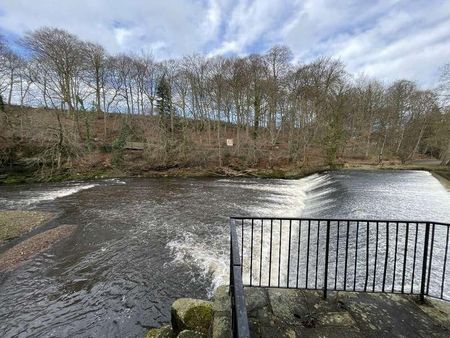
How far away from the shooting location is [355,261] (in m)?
4.83

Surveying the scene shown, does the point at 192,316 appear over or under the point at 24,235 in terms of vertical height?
over

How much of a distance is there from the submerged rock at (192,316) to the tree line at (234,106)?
23.6 m

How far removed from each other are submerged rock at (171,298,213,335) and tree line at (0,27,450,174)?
23.6 m

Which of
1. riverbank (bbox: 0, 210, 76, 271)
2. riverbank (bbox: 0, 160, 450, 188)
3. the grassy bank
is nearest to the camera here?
riverbank (bbox: 0, 210, 76, 271)

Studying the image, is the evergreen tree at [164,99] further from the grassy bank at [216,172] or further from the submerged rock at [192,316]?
the submerged rock at [192,316]

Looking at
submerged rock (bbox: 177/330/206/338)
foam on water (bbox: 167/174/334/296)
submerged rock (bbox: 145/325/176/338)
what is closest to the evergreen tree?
foam on water (bbox: 167/174/334/296)

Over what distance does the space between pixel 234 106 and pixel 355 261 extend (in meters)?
32.4

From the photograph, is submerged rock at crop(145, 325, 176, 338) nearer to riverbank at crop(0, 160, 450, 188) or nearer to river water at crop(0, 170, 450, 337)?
river water at crop(0, 170, 450, 337)

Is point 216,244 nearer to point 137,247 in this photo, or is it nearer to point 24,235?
point 137,247

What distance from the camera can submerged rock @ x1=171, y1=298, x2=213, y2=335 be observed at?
421cm

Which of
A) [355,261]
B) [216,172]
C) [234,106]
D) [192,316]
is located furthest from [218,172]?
[192,316]

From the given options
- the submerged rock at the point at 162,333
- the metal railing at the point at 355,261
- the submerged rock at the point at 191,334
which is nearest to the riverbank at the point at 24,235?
the submerged rock at the point at 162,333

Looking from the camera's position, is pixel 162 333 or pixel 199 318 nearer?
pixel 199 318

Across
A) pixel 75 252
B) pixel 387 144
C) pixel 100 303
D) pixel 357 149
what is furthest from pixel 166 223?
pixel 387 144
